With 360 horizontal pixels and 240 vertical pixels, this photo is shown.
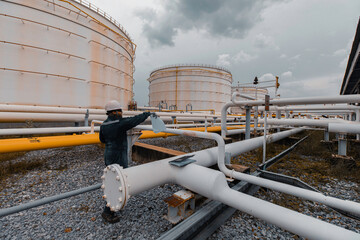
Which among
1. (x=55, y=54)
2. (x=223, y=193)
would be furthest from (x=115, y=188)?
(x=55, y=54)

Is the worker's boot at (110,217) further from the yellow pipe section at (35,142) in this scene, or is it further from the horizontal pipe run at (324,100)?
the horizontal pipe run at (324,100)

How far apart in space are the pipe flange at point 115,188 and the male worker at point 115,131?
675mm

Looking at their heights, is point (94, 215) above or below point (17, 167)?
below

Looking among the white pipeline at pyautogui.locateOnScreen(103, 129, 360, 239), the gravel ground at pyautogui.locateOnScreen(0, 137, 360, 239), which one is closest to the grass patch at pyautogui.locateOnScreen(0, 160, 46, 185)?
the gravel ground at pyautogui.locateOnScreen(0, 137, 360, 239)

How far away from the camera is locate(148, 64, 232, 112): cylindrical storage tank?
1948 centimetres

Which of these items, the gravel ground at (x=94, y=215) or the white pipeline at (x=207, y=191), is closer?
the white pipeline at (x=207, y=191)

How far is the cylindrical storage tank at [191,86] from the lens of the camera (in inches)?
767

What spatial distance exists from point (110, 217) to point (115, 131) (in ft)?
3.14

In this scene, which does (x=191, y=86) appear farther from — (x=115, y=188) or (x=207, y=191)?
(x=115, y=188)

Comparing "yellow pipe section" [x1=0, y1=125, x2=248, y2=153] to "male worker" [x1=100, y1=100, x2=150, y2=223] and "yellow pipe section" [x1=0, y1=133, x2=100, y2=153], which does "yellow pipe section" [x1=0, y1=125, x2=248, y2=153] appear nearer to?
"yellow pipe section" [x1=0, y1=133, x2=100, y2=153]

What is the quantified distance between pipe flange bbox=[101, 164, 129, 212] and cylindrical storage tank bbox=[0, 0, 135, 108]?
9.69m

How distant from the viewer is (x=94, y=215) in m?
1.95

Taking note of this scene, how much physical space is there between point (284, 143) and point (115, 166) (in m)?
6.22

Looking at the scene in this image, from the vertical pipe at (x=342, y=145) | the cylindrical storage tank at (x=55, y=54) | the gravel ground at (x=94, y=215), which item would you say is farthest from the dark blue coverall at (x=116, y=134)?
the cylindrical storage tank at (x=55, y=54)
